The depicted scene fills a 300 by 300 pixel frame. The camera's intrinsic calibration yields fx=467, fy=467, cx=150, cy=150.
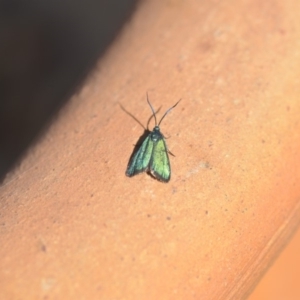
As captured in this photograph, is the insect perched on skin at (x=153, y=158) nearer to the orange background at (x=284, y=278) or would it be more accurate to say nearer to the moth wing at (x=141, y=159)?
the moth wing at (x=141, y=159)

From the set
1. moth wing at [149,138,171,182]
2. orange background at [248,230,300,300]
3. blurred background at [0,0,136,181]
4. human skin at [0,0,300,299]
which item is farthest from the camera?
blurred background at [0,0,136,181]

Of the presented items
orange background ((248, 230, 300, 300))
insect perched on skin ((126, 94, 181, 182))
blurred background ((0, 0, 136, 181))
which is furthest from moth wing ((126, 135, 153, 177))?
blurred background ((0, 0, 136, 181))

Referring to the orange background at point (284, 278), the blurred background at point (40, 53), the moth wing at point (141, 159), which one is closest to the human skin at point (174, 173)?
the moth wing at point (141, 159)

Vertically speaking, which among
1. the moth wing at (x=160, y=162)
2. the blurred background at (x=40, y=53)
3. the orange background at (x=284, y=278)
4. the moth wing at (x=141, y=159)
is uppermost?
the moth wing at (x=160, y=162)

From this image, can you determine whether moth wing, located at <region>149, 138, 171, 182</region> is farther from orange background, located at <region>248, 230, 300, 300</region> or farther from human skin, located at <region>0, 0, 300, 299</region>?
orange background, located at <region>248, 230, 300, 300</region>

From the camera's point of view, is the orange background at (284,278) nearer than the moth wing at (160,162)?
No

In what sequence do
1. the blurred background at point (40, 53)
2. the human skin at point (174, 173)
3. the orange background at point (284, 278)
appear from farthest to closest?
1. the blurred background at point (40, 53)
2. the orange background at point (284, 278)
3. the human skin at point (174, 173)

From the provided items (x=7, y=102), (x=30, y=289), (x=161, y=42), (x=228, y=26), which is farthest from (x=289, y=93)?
(x=7, y=102)
